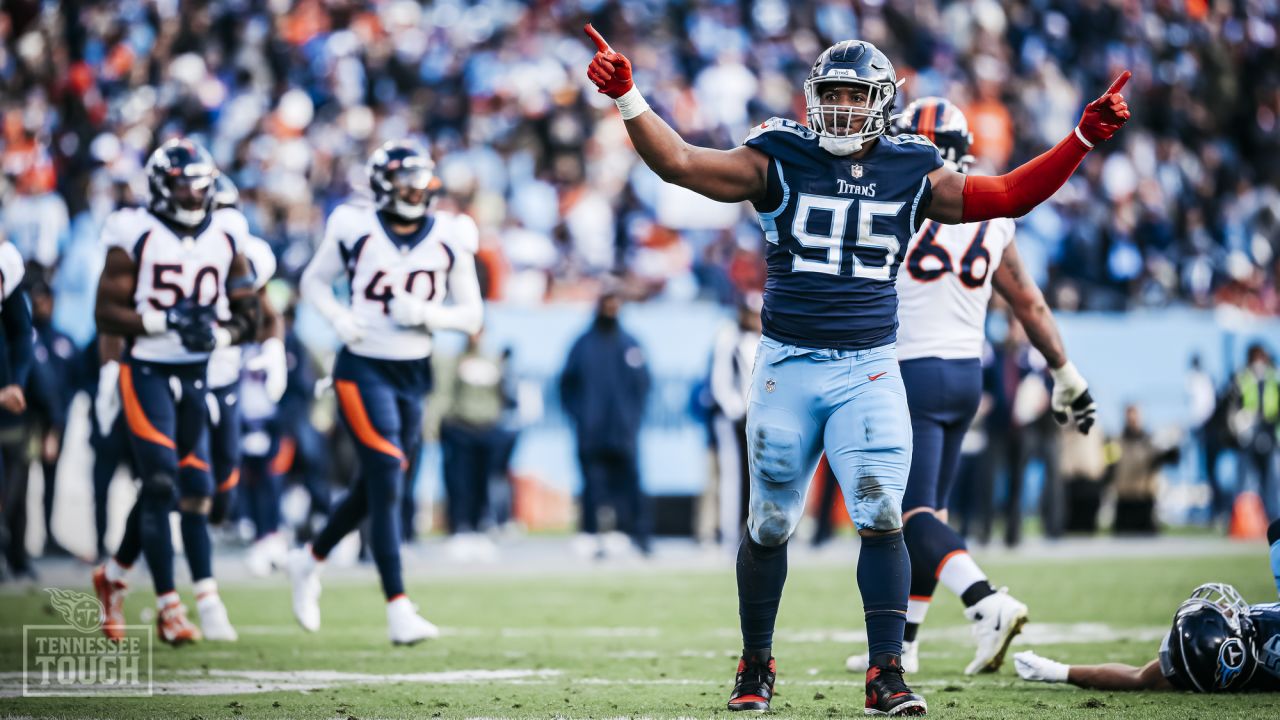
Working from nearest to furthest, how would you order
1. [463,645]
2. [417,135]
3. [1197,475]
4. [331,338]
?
1. [463,645]
2. [331,338]
3. [1197,475]
4. [417,135]

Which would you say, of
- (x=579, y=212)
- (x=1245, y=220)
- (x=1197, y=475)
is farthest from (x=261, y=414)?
(x=1245, y=220)

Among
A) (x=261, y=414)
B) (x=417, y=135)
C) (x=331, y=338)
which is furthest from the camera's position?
(x=417, y=135)

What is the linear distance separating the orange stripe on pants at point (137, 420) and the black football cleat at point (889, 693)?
13.5 ft

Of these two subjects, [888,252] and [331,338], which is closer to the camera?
[888,252]

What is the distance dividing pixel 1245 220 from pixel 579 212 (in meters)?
9.32

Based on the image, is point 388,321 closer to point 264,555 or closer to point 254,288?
point 254,288

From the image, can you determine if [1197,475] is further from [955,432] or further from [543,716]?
[543,716]

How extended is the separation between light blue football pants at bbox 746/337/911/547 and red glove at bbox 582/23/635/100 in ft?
3.35

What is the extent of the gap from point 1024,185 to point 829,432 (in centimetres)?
107

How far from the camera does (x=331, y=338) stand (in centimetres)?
1584

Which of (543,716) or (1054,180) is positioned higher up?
(1054,180)

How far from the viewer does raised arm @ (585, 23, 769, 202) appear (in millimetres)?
5234

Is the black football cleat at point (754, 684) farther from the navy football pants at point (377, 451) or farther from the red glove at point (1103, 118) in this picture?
the navy football pants at point (377, 451)

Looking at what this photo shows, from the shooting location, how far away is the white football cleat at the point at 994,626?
22.2ft
